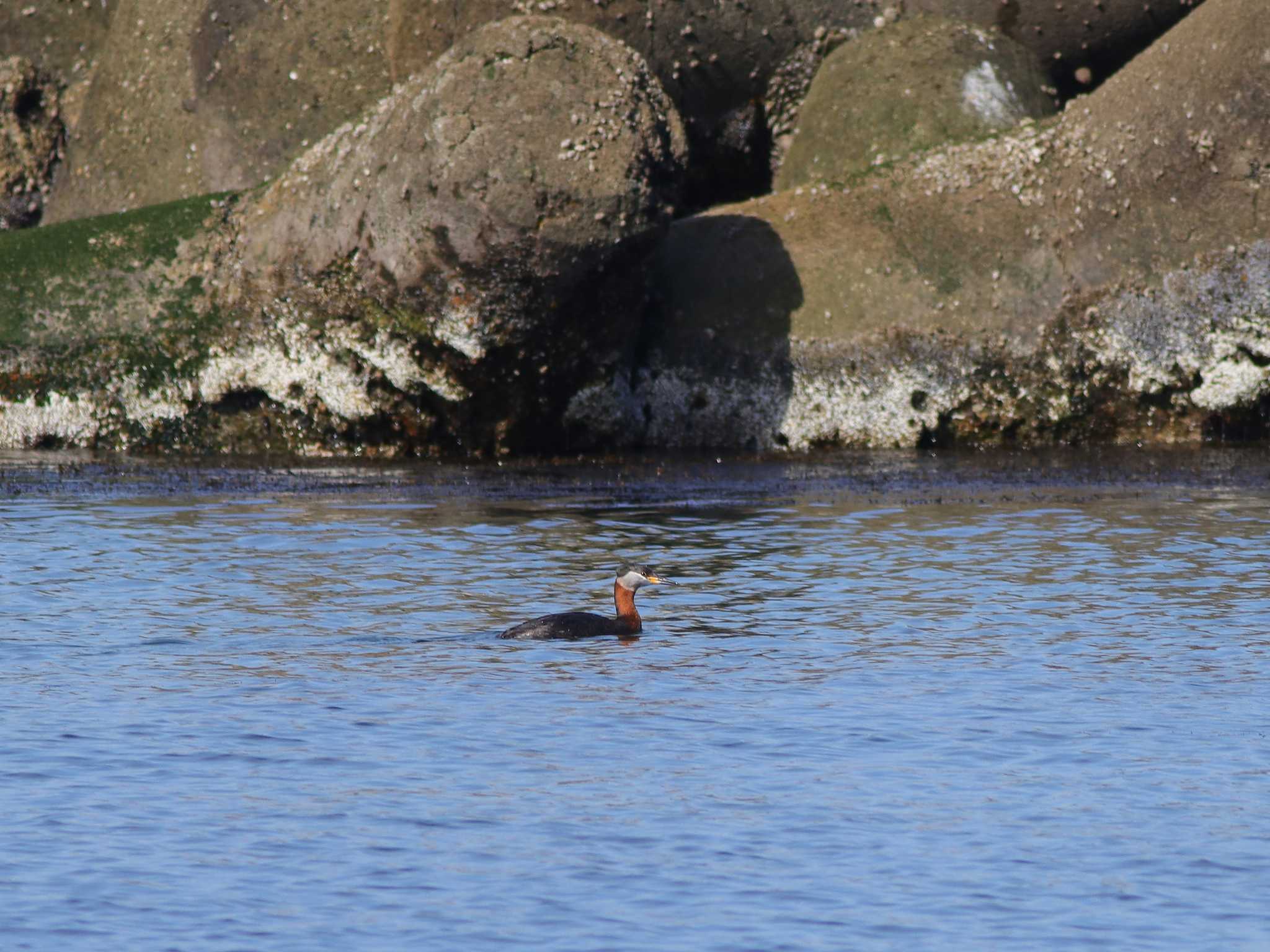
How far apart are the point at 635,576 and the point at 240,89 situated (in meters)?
17.0

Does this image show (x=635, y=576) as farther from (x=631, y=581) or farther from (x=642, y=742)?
(x=642, y=742)

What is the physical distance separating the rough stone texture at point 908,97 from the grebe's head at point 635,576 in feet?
40.4

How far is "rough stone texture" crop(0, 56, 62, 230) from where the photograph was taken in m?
Answer: 31.3

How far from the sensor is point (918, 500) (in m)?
20.2

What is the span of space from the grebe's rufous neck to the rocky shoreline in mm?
8613

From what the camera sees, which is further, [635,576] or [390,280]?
[390,280]

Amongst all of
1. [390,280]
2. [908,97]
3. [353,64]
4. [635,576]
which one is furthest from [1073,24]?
[635,576]

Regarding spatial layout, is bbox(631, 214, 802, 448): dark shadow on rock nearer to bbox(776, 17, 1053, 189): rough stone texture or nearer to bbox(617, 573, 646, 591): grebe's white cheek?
bbox(776, 17, 1053, 189): rough stone texture

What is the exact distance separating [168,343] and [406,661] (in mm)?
12873

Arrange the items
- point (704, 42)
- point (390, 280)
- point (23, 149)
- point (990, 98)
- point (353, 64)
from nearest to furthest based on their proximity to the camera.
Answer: point (390, 280)
point (990, 98)
point (704, 42)
point (353, 64)
point (23, 149)

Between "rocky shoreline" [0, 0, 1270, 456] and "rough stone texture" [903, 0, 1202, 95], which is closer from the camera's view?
"rocky shoreline" [0, 0, 1270, 456]

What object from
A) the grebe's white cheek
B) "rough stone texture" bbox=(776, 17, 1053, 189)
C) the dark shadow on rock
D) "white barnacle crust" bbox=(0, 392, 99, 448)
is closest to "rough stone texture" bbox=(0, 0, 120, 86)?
"white barnacle crust" bbox=(0, 392, 99, 448)

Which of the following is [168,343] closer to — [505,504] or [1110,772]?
[505,504]

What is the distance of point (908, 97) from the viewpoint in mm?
26344
